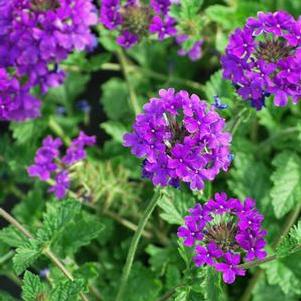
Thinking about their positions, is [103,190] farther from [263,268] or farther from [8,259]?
[263,268]

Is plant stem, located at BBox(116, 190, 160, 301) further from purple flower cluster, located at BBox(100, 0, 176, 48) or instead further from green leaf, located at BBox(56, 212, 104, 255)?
purple flower cluster, located at BBox(100, 0, 176, 48)

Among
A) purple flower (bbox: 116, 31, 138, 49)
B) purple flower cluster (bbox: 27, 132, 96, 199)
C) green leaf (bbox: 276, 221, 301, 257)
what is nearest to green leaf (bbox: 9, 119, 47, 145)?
purple flower cluster (bbox: 27, 132, 96, 199)

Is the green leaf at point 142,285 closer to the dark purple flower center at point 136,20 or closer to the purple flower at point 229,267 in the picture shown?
the purple flower at point 229,267

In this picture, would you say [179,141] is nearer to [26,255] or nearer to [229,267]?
[229,267]

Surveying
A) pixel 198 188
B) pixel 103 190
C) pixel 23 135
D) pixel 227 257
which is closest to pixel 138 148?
pixel 198 188

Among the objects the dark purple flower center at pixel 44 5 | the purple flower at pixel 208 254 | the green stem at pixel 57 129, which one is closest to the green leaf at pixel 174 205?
the purple flower at pixel 208 254

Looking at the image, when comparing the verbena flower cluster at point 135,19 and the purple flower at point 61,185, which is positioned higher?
the verbena flower cluster at point 135,19

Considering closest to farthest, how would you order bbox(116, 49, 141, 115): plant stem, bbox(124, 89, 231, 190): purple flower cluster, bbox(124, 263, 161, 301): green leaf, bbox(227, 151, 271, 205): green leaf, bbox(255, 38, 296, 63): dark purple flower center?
bbox(124, 89, 231, 190): purple flower cluster, bbox(255, 38, 296, 63): dark purple flower center, bbox(124, 263, 161, 301): green leaf, bbox(227, 151, 271, 205): green leaf, bbox(116, 49, 141, 115): plant stem
